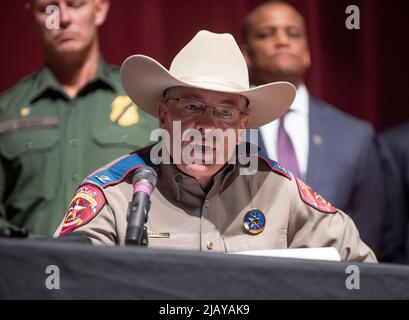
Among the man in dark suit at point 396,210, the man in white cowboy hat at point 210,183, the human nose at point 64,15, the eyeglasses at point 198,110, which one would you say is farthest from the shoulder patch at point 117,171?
the man in dark suit at point 396,210

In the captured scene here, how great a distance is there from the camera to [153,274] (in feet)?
4.38

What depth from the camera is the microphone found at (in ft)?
4.96

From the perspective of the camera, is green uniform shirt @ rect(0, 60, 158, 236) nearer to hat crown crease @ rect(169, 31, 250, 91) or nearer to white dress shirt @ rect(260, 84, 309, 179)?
white dress shirt @ rect(260, 84, 309, 179)

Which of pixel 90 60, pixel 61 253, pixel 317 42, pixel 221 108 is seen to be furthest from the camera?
pixel 317 42

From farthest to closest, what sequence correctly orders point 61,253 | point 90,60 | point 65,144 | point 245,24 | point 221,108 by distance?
point 245,24, point 90,60, point 65,144, point 221,108, point 61,253

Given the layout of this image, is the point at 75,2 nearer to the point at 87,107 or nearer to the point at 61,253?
the point at 87,107

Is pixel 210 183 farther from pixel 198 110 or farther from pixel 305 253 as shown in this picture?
pixel 305 253

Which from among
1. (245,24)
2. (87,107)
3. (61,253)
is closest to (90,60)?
(87,107)

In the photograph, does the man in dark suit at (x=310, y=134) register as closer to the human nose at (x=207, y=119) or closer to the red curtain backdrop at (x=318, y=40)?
the red curtain backdrop at (x=318, y=40)

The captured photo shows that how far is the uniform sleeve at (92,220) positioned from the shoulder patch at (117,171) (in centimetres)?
4

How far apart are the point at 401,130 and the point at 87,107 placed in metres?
1.35

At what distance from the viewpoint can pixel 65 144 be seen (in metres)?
2.81

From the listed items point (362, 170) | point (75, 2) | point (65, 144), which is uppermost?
point (75, 2)

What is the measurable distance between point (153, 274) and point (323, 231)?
871mm
